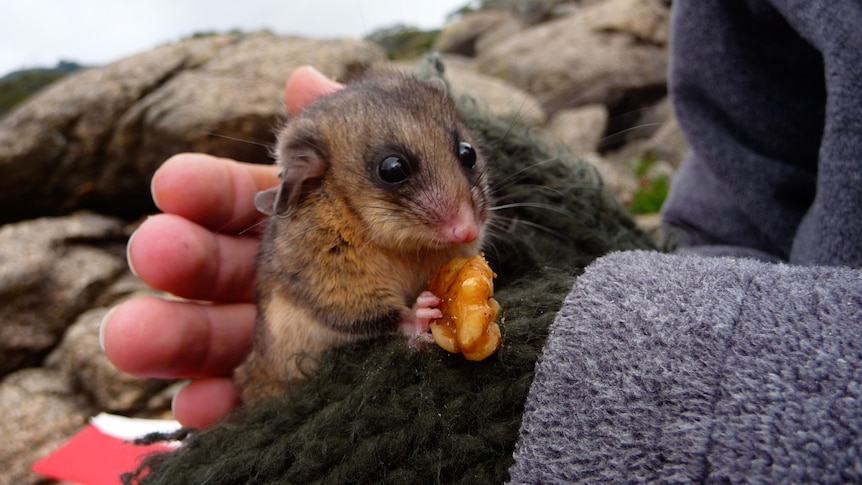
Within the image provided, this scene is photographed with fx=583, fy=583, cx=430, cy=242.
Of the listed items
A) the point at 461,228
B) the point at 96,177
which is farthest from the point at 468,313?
the point at 96,177

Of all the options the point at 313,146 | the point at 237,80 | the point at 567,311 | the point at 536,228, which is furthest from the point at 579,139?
the point at 567,311

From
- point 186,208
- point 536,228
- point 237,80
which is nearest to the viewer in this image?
point 536,228

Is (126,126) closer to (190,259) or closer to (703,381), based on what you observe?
(190,259)

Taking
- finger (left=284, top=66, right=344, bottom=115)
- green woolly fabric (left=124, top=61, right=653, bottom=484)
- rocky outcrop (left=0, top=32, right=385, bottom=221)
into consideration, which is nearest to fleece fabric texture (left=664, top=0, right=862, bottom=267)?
green woolly fabric (left=124, top=61, right=653, bottom=484)

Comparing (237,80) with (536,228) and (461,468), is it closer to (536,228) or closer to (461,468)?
(536,228)

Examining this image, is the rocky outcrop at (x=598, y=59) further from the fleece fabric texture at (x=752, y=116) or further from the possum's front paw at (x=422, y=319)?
the possum's front paw at (x=422, y=319)

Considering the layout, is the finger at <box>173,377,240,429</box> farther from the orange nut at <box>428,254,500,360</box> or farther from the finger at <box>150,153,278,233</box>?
the orange nut at <box>428,254,500,360</box>
